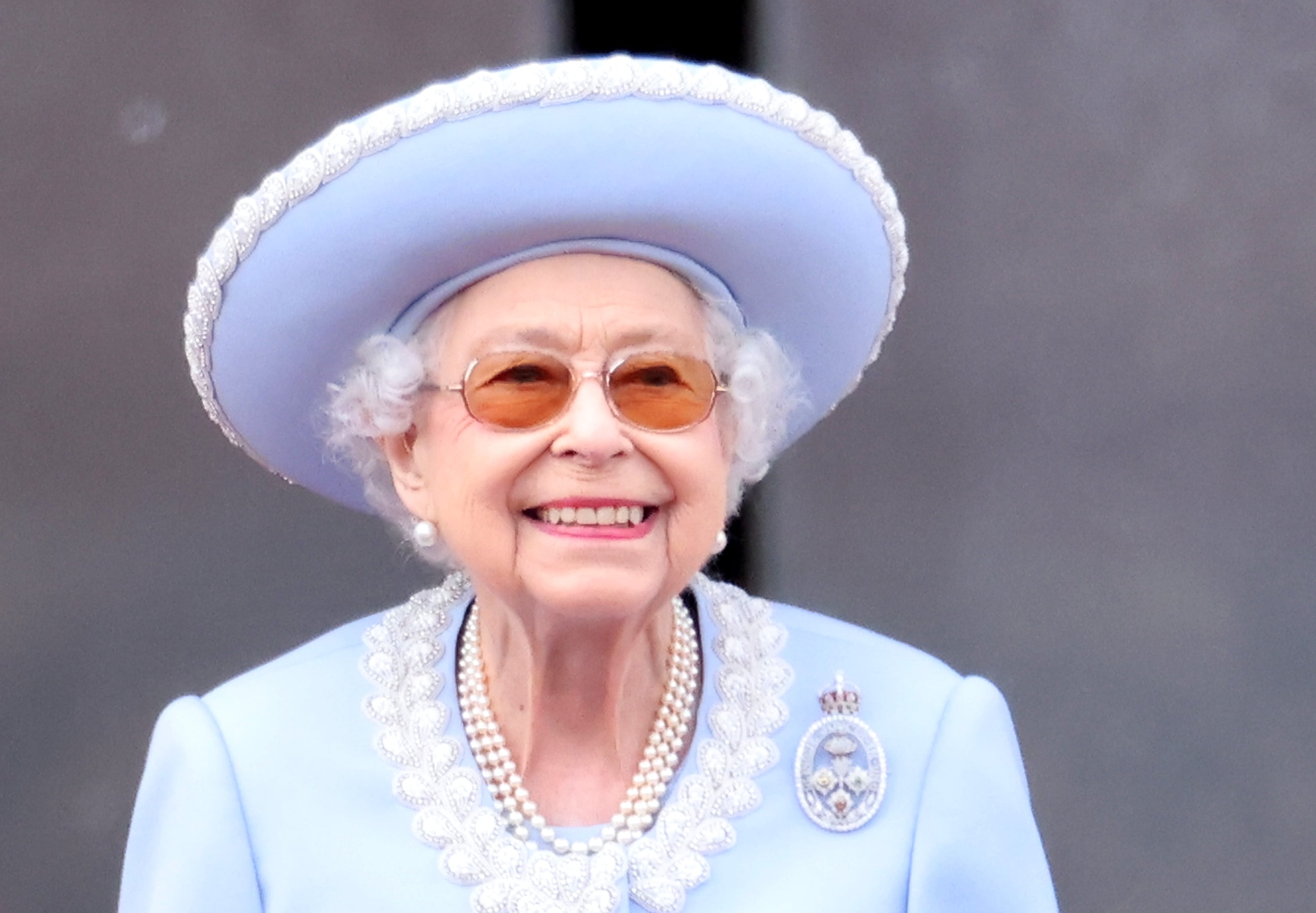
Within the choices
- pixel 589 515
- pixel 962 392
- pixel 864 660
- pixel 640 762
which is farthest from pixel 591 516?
pixel 962 392

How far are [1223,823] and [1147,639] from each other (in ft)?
1.35

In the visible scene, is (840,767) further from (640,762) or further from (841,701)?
(640,762)

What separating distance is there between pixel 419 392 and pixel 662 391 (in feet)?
1.13

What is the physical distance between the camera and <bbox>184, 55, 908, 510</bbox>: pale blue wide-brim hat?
2207 mm

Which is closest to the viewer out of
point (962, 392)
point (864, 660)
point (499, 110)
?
point (499, 110)

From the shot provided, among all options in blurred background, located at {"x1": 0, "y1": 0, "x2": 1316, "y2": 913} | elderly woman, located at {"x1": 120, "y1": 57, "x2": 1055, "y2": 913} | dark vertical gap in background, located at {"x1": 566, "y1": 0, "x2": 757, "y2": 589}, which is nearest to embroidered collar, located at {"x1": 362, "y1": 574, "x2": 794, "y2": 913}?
elderly woman, located at {"x1": 120, "y1": 57, "x2": 1055, "y2": 913}

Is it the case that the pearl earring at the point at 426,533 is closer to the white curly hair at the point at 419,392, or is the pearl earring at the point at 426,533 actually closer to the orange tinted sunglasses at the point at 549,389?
the white curly hair at the point at 419,392

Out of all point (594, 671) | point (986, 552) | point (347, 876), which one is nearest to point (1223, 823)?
point (986, 552)

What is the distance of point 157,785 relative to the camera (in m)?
2.55

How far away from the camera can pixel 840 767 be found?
256 cm

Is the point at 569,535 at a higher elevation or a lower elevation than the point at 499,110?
lower

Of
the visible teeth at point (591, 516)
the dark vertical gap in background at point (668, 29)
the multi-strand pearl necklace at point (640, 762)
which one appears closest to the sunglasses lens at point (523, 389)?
the visible teeth at point (591, 516)

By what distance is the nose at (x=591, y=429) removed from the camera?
2264mm

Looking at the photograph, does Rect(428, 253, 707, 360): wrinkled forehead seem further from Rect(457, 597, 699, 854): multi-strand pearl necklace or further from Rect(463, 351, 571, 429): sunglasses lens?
Rect(457, 597, 699, 854): multi-strand pearl necklace
